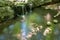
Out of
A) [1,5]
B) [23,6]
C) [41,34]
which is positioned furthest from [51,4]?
[41,34]

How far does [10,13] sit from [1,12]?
64cm

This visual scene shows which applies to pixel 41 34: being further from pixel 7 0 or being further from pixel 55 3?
pixel 55 3

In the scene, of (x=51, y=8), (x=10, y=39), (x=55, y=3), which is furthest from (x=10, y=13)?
(x=55, y=3)

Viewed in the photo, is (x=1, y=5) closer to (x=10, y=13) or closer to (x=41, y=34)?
(x=10, y=13)

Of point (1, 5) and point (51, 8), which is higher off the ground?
point (1, 5)

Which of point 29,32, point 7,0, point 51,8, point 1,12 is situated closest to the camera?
point 29,32

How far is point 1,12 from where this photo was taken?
27.5ft

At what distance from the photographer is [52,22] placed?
8.43m

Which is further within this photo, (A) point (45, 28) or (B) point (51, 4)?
(B) point (51, 4)

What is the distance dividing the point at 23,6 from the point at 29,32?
3442 millimetres

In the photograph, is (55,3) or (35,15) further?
(55,3)

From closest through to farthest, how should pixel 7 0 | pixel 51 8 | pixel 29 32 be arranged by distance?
pixel 29 32 < pixel 7 0 < pixel 51 8

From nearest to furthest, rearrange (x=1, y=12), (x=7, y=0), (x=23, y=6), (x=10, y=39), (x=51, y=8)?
(x=10, y=39), (x=1, y=12), (x=7, y=0), (x=23, y=6), (x=51, y=8)

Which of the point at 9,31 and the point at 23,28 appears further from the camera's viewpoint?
the point at 23,28
